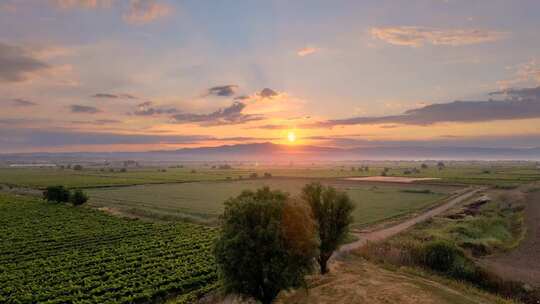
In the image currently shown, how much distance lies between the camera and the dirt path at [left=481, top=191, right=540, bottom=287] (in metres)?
34.8

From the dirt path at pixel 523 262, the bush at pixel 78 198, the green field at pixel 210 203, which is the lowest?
the dirt path at pixel 523 262

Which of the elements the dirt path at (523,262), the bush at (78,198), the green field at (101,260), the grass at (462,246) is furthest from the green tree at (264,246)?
the bush at (78,198)

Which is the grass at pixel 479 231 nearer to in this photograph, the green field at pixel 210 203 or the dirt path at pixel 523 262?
the dirt path at pixel 523 262

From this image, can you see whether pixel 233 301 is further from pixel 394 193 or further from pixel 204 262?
pixel 394 193

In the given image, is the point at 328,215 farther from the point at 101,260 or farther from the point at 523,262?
the point at 101,260

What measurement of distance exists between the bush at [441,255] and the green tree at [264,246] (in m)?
21.5

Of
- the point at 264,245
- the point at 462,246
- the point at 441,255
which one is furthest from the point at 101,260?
the point at 462,246

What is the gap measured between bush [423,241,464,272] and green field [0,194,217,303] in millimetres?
25769

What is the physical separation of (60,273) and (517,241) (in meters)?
61.9

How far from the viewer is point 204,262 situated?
3906 cm

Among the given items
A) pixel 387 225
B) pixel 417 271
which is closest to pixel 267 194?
pixel 417 271

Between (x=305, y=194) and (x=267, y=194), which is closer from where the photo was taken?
(x=267, y=194)

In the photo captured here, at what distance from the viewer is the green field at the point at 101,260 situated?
1202 inches

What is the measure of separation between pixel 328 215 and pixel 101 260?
28144 millimetres
